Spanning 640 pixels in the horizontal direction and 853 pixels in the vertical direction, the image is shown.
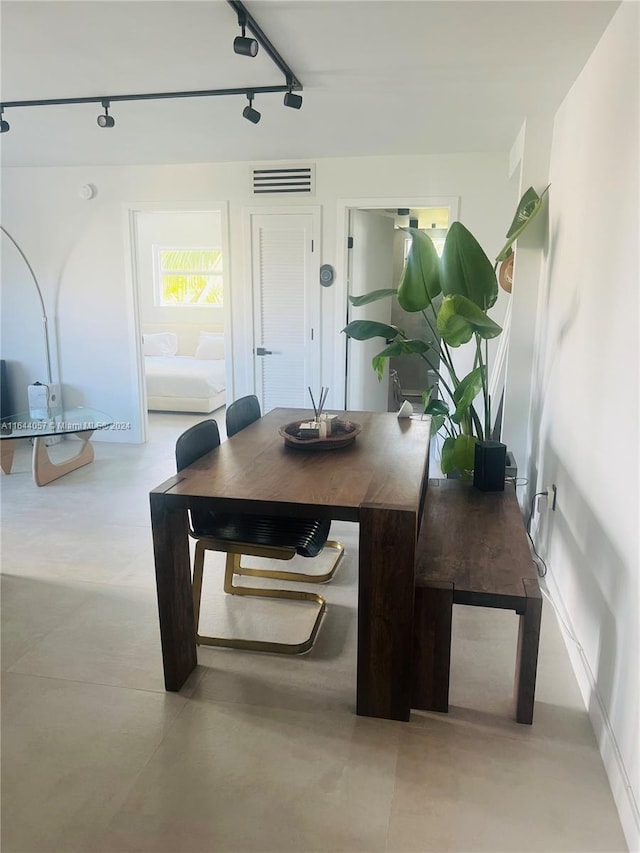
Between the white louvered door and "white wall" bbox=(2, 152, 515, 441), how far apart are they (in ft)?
0.30

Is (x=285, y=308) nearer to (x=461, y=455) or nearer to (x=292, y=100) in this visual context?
(x=292, y=100)

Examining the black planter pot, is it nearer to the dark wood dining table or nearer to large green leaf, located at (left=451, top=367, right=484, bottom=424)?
large green leaf, located at (left=451, top=367, right=484, bottom=424)

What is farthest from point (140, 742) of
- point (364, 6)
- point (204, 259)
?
point (204, 259)

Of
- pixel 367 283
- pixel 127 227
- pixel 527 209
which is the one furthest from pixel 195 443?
pixel 127 227

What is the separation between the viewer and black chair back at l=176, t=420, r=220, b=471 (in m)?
2.37

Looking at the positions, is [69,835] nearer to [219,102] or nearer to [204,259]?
[219,102]

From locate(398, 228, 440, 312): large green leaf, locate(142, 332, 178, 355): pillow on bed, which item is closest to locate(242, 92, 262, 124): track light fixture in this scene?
locate(398, 228, 440, 312): large green leaf

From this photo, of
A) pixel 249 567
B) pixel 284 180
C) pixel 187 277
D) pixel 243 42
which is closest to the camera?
pixel 243 42

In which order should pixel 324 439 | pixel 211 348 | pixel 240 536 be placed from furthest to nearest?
pixel 211 348, pixel 324 439, pixel 240 536

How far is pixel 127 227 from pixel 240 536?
12.3 feet

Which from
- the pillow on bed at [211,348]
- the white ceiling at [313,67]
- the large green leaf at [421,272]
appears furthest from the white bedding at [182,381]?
the large green leaf at [421,272]

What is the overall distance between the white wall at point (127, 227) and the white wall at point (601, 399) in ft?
5.00

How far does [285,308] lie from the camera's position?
5027 mm

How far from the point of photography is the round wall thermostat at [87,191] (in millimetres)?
5141
